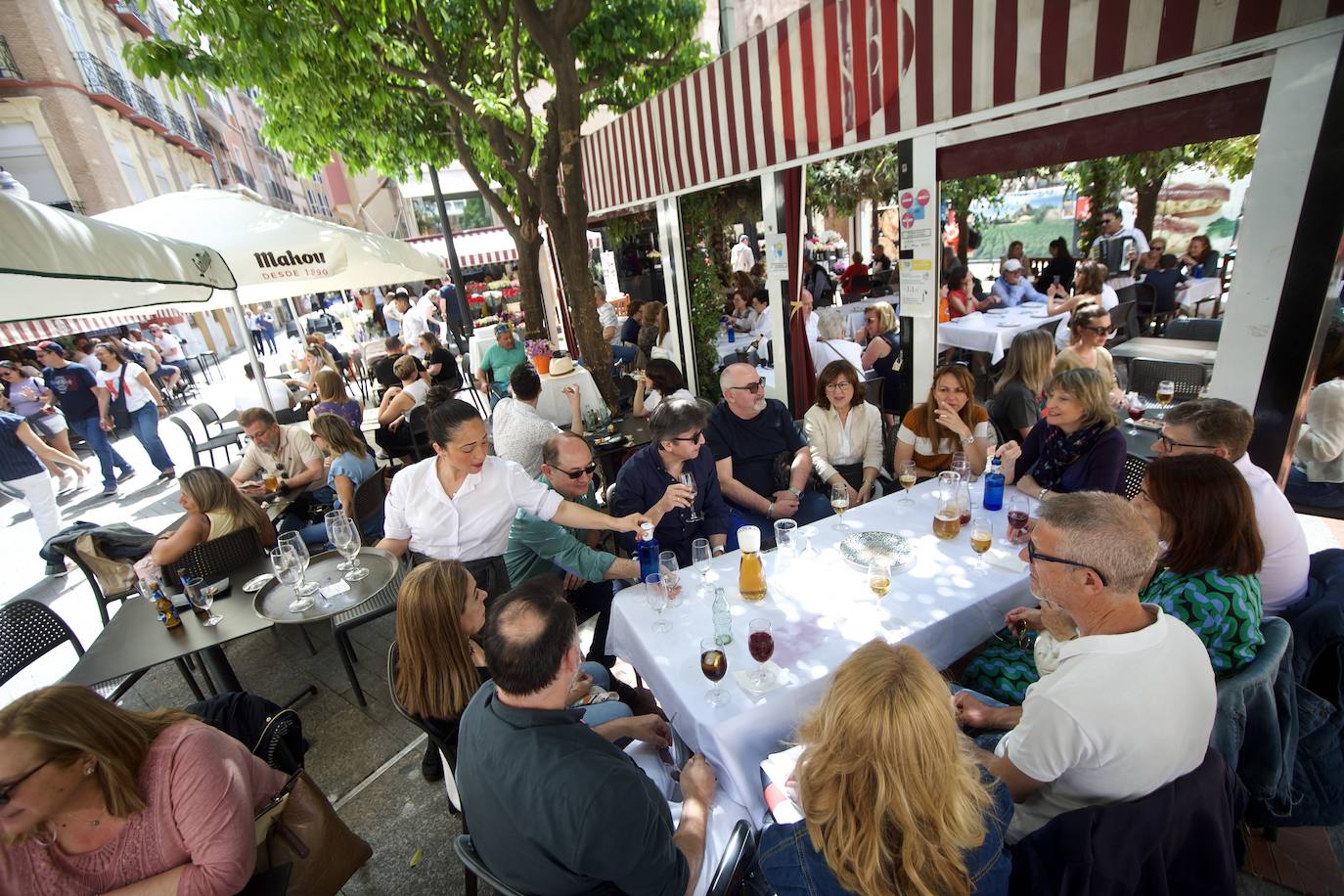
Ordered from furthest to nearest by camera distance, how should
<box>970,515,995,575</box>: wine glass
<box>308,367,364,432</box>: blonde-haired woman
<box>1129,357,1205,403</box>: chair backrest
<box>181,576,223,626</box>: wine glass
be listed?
<box>308,367,364,432</box>: blonde-haired woman
<box>1129,357,1205,403</box>: chair backrest
<box>181,576,223,626</box>: wine glass
<box>970,515,995,575</box>: wine glass

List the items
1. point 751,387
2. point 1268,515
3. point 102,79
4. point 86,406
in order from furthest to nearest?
1. point 102,79
2. point 86,406
3. point 751,387
4. point 1268,515

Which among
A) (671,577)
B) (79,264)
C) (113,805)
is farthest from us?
(79,264)

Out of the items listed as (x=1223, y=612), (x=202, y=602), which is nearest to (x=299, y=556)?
(x=202, y=602)

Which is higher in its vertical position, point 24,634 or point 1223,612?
point 1223,612

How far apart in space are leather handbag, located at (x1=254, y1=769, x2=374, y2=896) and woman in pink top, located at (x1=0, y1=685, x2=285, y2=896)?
20 centimetres

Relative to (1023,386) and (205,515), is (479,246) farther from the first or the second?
(1023,386)

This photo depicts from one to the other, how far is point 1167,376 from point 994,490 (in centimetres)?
301

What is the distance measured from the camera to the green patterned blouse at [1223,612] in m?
1.90

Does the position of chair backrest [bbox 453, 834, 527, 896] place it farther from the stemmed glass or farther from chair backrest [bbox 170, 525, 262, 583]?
chair backrest [bbox 170, 525, 262, 583]

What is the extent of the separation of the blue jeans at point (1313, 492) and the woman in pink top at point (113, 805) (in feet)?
17.4

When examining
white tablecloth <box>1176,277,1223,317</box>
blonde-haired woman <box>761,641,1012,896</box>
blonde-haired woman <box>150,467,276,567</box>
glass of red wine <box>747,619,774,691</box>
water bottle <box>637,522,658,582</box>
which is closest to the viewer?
blonde-haired woman <box>761,641,1012,896</box>

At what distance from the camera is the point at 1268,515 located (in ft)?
7.41

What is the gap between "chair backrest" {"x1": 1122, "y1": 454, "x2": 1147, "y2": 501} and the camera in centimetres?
354

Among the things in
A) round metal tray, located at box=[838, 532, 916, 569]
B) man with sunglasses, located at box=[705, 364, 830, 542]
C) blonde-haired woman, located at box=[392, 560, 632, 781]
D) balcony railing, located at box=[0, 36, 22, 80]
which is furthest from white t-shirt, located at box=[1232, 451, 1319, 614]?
balcony railing, located at box=[0, 36, 22, 80]
